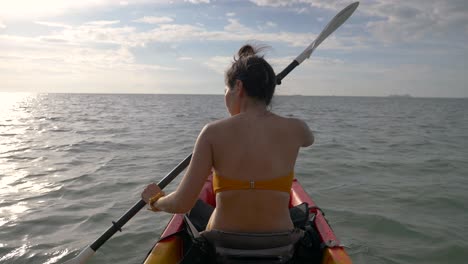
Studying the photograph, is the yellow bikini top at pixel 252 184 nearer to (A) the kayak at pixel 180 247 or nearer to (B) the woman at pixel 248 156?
(B) the woman at pixel 248 156

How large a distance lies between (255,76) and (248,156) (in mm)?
457

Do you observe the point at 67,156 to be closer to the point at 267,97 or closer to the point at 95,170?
the point at 95,170

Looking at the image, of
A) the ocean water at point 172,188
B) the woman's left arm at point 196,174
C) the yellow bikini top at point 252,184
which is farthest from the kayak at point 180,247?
the ocean water at point 172,188

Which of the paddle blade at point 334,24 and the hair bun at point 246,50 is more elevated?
the paddle blade at point 334,24

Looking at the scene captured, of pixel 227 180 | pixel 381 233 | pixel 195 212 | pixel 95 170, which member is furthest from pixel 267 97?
pixel 95 170

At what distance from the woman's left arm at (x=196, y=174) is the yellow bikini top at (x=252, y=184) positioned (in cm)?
9

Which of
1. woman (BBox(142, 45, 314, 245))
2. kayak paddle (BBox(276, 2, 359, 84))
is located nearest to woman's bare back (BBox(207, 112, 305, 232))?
woman (BBox(142, 45, 314, 245))

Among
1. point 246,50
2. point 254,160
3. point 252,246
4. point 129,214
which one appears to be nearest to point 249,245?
point 252,246

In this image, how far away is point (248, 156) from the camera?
220 centimetres

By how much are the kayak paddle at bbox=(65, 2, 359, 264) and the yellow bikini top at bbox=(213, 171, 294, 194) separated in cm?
134

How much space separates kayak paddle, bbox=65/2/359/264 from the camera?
12.4 ft

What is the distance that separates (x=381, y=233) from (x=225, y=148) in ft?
13.0

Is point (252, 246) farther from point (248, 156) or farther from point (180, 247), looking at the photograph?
point (180, 247)

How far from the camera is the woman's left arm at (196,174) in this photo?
220 cm
